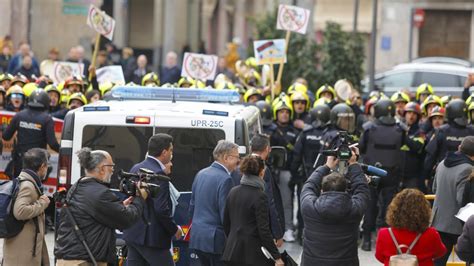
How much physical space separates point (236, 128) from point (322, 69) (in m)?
13.8

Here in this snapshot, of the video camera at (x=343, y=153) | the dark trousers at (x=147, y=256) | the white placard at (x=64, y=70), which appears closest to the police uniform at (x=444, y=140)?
the video camera at (x=343, y=153)

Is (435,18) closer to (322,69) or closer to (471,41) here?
(471,41)

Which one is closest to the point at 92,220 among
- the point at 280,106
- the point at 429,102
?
the point at 280,106

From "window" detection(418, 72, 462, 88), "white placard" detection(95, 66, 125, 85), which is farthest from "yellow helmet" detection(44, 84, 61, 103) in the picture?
"window" detection(418, 72, 462, 88)

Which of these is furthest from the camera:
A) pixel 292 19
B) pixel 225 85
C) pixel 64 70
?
pixel 64 70

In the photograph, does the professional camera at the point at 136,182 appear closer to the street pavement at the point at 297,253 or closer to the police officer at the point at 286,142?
the street pavement at the point at 297,253

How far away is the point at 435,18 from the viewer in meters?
45.6

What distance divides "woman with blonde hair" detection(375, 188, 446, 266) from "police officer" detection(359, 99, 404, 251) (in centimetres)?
669

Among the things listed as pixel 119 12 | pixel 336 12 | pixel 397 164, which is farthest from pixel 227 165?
pixel 336 12

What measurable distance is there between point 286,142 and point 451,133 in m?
2.19

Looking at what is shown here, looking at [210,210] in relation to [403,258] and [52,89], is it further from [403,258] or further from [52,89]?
[52,89]

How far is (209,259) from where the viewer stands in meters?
11.5

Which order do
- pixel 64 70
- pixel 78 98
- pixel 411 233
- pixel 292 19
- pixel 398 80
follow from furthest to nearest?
pixel 398 80
pixel 64 70
pixel 292 19
pixel 78 98
pixel 411 233

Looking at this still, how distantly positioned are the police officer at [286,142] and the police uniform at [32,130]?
275cm
